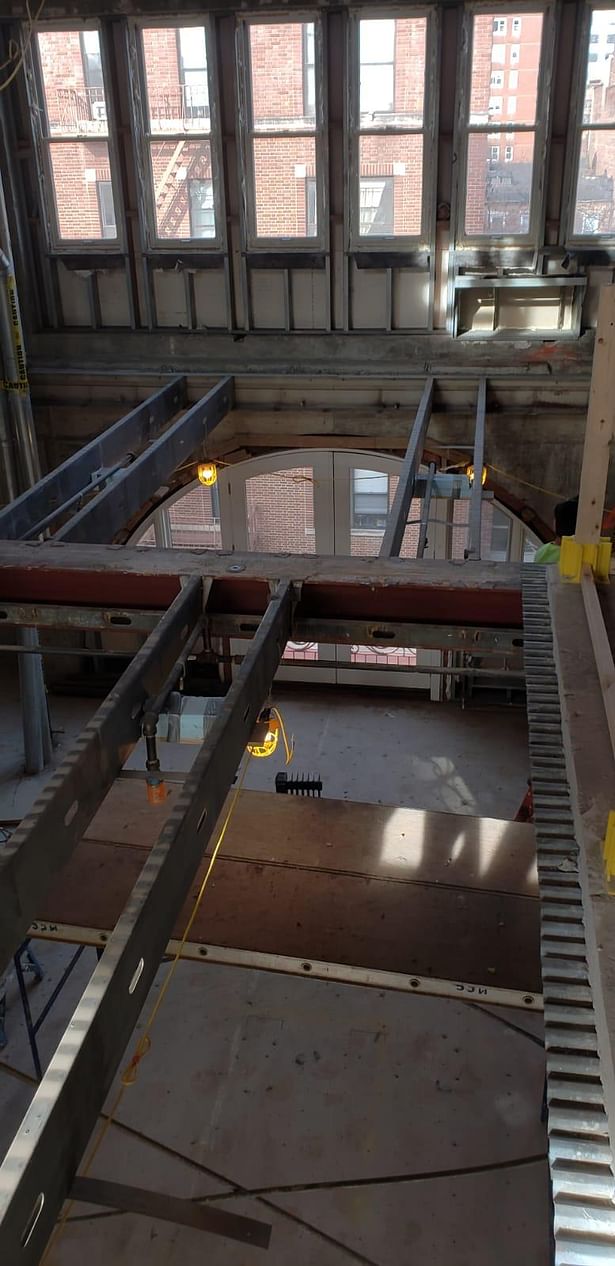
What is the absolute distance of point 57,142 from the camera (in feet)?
23.7

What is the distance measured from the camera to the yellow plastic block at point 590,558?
321 cm

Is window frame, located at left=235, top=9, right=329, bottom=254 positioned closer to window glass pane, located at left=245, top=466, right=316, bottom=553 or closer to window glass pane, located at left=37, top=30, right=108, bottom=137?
window glass pane, located at left=37, top=30, right=108, bottom=137

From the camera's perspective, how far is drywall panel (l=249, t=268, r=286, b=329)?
24.3ft

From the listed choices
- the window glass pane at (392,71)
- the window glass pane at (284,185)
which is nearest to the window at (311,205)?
the window glass pane at (284,185)

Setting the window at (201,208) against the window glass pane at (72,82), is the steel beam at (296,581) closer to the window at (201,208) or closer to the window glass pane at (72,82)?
the window at (201,208)

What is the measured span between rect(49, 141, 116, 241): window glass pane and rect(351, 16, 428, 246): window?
2.08 metres

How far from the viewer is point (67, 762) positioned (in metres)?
2.20

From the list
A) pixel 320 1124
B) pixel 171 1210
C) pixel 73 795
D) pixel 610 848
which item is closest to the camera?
pixel 610 848

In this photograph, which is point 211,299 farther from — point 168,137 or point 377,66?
point 377,66

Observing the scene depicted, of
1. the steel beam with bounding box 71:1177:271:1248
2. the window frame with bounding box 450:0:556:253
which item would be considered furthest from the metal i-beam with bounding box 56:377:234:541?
the steel beam with bounding box 71:1177:271:1248

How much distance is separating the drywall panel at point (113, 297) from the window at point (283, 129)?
1.25 m

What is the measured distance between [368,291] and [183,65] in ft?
7.27

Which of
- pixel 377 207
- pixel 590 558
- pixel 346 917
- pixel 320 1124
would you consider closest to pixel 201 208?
pixel 377 207

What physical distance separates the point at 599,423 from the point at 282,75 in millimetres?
5448
